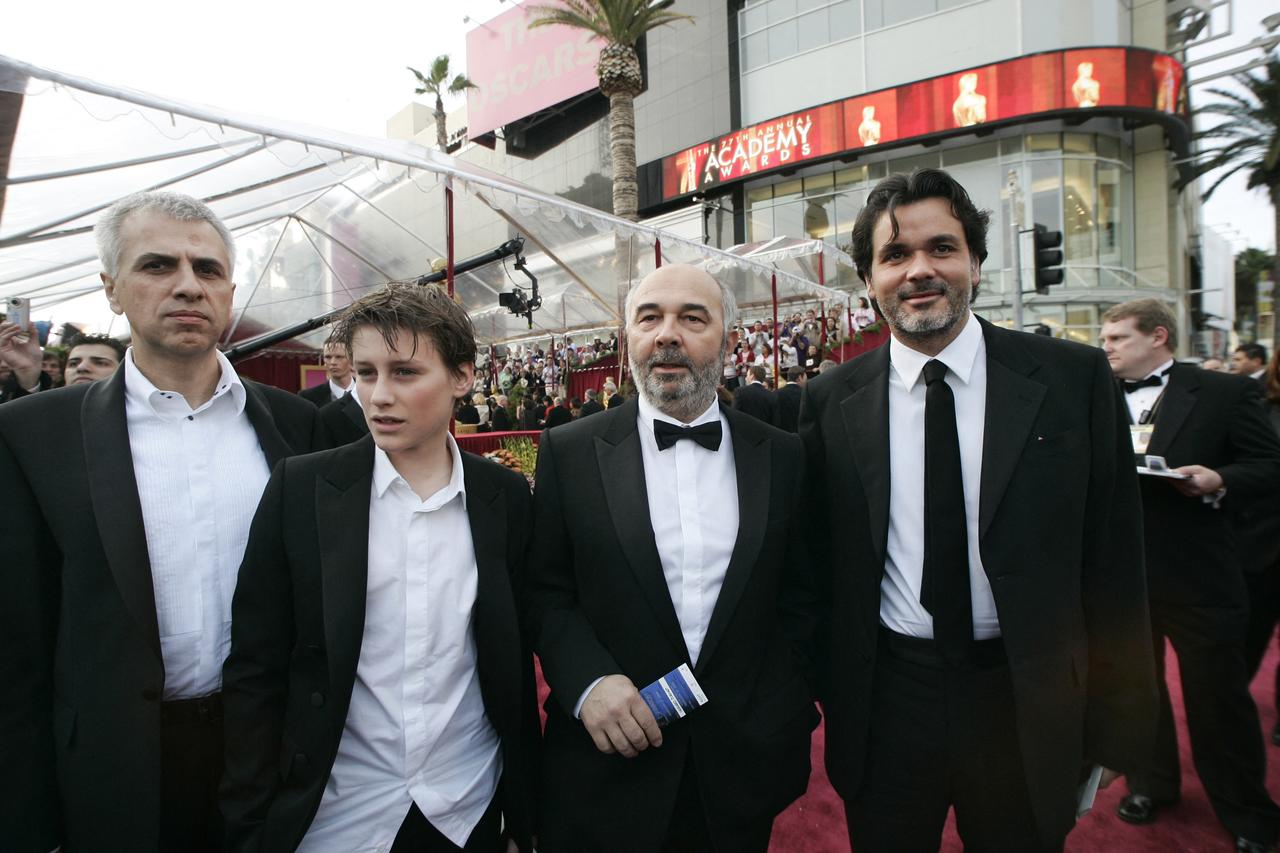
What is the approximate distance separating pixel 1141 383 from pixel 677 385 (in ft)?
8.76

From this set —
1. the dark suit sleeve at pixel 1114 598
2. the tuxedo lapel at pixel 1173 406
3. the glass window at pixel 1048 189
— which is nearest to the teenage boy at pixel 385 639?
the dark suit sleeve at pixel 1114 598

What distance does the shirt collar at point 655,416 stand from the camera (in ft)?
6.52

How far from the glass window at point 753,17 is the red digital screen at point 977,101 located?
4007 mm

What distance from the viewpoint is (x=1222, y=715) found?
2775mm

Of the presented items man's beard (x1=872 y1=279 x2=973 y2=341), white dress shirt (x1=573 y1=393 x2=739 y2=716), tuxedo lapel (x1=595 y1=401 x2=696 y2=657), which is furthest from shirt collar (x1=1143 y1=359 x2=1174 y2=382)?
tuxedo lapel (x1=595 y1=401 x2=696 y2=657)

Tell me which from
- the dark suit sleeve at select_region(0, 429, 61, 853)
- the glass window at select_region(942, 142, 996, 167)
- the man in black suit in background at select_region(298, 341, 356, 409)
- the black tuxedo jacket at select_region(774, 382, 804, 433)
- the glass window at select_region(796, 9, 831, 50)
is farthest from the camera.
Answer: the glass window at select_region(796, 9, 831, 50)

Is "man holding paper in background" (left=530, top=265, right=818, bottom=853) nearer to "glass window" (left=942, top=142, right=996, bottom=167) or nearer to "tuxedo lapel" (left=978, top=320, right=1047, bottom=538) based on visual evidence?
"tuxedo lapel" (left=978, top=320, right=1047, bottom=538)

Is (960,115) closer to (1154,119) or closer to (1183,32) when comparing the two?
(1154,119)

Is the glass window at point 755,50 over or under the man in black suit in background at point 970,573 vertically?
over

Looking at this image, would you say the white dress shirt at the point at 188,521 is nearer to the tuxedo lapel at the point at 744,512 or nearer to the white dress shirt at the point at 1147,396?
the tuxedo lapel at the point at 744,512

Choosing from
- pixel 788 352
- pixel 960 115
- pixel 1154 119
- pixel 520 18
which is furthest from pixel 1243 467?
pixel 520 18

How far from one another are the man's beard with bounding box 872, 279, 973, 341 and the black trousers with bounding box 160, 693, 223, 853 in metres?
2.19

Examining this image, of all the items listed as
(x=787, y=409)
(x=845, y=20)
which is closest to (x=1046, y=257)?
(x=787, y=409)

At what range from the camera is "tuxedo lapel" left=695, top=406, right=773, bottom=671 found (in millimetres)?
1767
